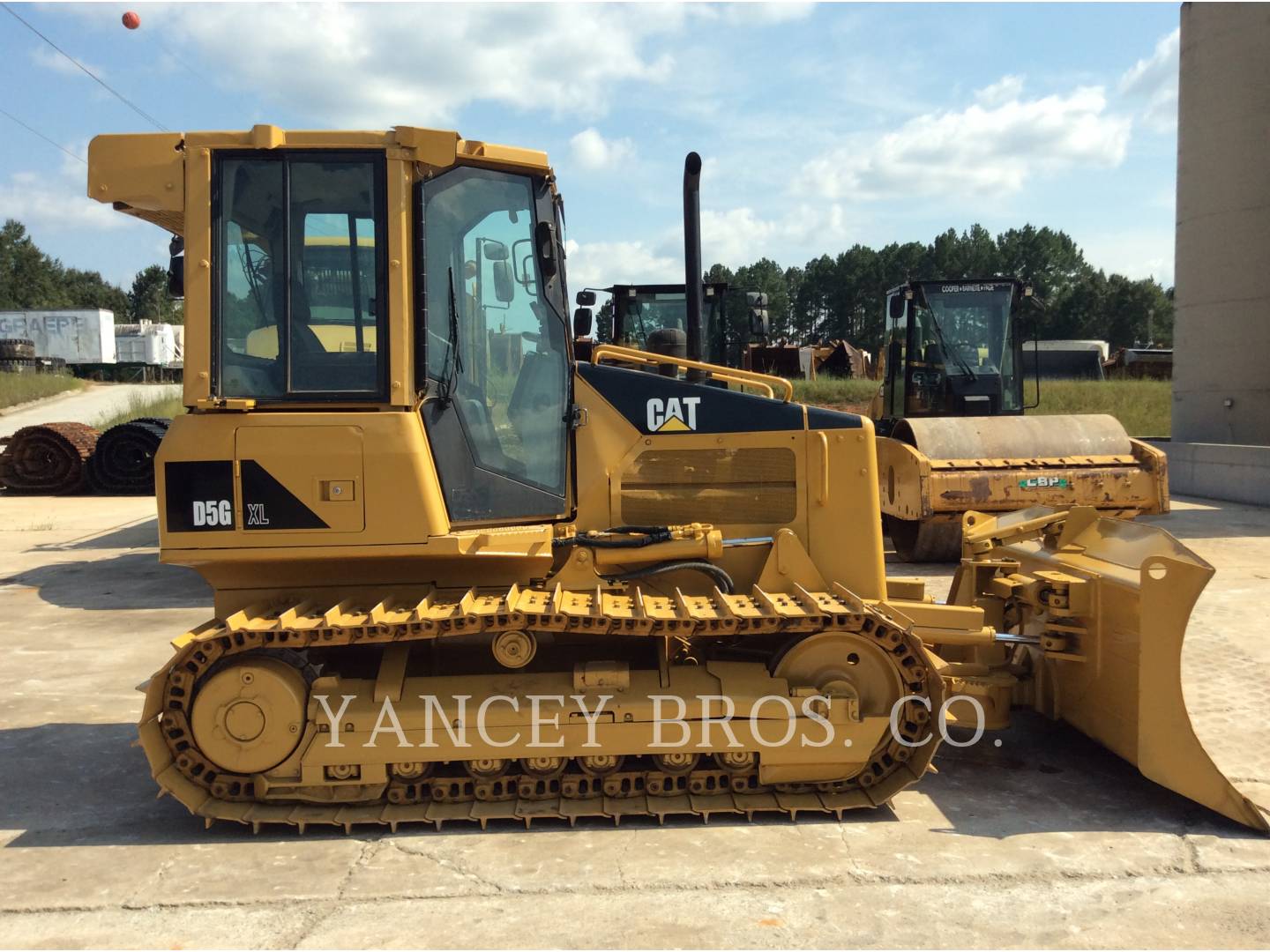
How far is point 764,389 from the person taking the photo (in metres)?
5.27

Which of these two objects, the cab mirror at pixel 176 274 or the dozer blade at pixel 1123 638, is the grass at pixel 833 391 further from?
the cab mirror at pixel 176 274

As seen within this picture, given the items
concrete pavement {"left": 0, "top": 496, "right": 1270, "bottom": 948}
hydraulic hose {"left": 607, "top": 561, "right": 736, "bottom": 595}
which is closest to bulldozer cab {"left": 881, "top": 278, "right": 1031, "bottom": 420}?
concrete pavement {"left": 0, "top": 496, "right": 1270, "bottom": 948}

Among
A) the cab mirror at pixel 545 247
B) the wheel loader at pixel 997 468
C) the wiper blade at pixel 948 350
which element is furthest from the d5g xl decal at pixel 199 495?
the wiper blade at pixel 948 350

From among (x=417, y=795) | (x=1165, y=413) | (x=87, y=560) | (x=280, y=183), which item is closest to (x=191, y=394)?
(x=280, y=183)

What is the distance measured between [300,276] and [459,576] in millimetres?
1483

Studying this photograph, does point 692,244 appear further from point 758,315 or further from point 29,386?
point 29,386

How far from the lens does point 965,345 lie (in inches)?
484

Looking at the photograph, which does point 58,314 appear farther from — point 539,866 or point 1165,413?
point 539,866

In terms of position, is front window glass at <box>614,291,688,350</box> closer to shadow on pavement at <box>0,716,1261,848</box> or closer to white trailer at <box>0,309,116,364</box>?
shadow on pavement at <box>0,716,1261,848</box>

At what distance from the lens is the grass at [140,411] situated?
87.6 ft

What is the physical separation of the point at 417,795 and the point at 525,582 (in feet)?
3.41

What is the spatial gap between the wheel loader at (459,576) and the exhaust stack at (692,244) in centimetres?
76

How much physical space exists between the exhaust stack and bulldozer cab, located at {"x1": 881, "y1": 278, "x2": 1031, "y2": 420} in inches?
306

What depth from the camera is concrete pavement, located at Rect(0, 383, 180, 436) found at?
1162 inches
